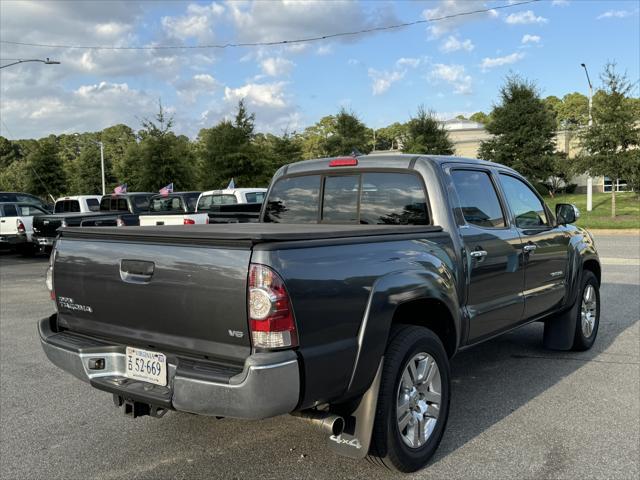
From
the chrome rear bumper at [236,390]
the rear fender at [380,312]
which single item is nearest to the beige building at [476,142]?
the rear fender at [380,312]

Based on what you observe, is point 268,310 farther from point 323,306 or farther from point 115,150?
point 115,150

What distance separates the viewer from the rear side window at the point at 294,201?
187 inches

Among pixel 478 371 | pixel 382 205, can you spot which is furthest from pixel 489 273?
pixel 478 371

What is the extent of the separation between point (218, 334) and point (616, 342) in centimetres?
513

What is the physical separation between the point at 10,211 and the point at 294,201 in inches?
615

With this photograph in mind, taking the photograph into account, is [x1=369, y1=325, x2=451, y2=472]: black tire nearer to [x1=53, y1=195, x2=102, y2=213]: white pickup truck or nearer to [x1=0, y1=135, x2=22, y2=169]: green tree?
[x1=53, y1=195, x2=102, y2=213]: white pickup truck

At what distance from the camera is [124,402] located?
3.59 meters

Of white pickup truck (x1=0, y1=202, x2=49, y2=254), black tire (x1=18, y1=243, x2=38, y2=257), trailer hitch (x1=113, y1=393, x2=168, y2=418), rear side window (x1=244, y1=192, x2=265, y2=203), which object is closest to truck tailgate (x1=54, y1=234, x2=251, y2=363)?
trailer hitch (x1=113, y1=393, x2=168, y2=418)

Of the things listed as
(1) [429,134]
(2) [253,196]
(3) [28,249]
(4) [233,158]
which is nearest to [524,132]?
(1) [429,134]

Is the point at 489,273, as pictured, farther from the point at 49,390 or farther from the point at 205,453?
the point at 49,390

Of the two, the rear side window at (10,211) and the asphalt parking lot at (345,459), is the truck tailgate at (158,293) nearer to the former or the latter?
the asphalt parking lot at (345,459)

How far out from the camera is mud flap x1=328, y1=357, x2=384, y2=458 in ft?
10.1

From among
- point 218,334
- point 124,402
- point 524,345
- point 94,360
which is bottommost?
point 524,345

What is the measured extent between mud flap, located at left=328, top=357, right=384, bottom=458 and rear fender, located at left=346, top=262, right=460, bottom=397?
6 centimetres
